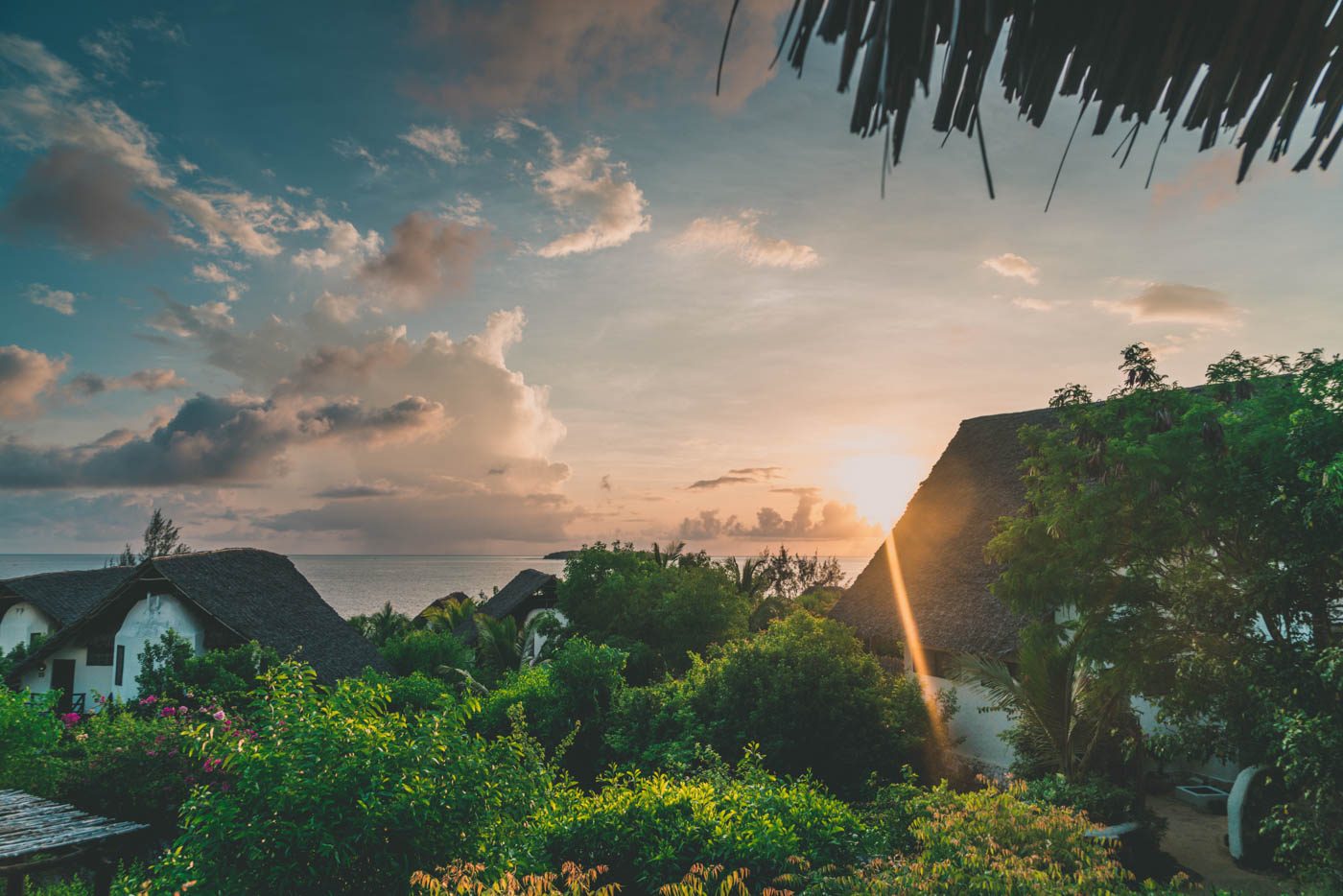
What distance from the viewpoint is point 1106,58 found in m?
2.32

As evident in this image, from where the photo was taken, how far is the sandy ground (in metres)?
9.37

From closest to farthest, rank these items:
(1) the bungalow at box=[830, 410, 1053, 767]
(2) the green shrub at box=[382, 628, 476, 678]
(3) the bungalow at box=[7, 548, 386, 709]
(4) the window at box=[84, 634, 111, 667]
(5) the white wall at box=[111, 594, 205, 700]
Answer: (1) the bungalow at box=[830, 410, 1053, 767] → (5) the white wall at box=[111, 594, 205, 700] → (3) the bungalow at box=[7, 548, 386, 709] → (4) the window at box=[84, 634, 111, 667] → (2) the green shrub at box=[382, 628, 476, 678]

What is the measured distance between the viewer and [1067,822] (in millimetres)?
6742

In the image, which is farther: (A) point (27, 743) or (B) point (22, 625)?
(B) point (22, 625)

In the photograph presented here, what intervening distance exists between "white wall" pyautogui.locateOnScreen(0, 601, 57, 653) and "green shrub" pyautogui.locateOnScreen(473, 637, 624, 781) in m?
25.5

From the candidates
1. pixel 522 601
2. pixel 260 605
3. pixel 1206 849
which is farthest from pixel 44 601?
pixel 1206 849

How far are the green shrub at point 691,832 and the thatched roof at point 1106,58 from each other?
262 inches

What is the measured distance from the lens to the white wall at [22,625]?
30888 millimetres

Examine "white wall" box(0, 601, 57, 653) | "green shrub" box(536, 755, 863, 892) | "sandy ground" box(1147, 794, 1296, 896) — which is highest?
"green shrub" box(536, 755, 863, 892)

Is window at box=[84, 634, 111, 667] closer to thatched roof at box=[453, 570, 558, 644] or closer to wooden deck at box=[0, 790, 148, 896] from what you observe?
thatched roof at box=[453, 570, 558, 644]

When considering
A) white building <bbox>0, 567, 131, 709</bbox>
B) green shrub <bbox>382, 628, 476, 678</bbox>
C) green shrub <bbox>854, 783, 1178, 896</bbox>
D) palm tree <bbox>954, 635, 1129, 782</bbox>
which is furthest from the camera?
white building <bbox>0, 567, 131, 709</bbox>

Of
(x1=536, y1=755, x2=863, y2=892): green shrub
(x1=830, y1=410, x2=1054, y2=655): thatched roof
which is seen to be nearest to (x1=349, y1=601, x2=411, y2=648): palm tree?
(x1=830, y1=410, x2=1054, y2=655): thatched roof

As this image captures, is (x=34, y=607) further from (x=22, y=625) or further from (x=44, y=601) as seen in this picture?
(x=22, y=625)

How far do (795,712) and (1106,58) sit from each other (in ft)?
41.9
